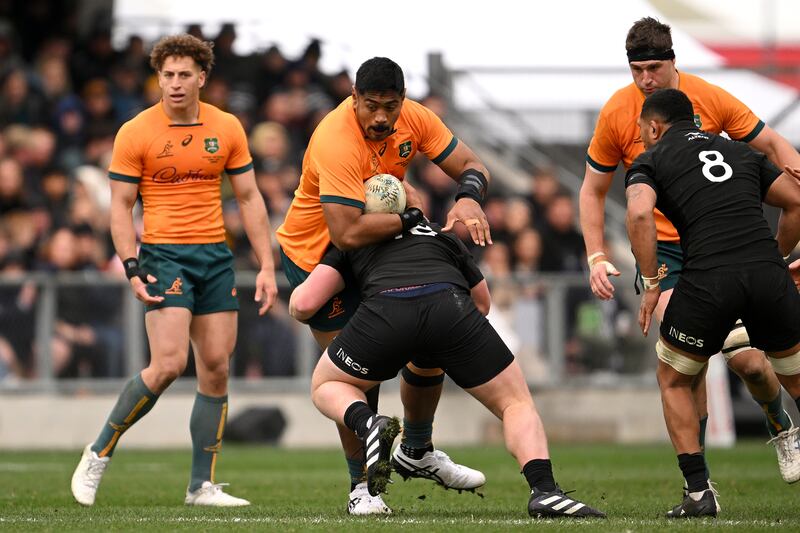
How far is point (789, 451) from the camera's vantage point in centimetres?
816

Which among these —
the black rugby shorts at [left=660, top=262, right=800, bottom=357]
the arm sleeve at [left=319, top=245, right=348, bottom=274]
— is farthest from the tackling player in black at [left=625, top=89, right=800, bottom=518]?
the arm sleeve at [left=319, top=245, right=348, bottom=274]

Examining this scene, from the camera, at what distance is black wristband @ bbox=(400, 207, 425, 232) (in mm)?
7503

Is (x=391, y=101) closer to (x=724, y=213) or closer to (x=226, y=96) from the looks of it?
(x=724, y=213)

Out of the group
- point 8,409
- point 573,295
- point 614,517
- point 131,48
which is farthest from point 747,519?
point 131,48

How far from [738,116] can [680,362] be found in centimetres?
175

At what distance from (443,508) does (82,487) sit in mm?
2155

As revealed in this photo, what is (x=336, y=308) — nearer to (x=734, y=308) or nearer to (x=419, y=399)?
(x=419, y=399)

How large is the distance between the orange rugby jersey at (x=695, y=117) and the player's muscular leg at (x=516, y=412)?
1.69 m

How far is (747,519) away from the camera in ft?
23.4

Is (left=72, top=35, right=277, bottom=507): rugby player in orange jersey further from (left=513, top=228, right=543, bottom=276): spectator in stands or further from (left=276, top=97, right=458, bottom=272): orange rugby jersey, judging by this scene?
(left=513, top=228, right=543, bottom=276): spectator in stands

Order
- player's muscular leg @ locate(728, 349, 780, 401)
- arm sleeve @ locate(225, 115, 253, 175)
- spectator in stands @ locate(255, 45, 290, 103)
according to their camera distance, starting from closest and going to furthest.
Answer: player's muscular leg @ locate(728, 349, 780, 401) < arm sleeve @ locate(225, 115, 253, 175) < spectator in stands @ locate(255, 45, 290, 103)

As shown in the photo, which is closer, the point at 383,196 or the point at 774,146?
the point at 383,196

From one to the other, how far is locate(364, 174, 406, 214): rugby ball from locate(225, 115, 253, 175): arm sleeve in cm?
146

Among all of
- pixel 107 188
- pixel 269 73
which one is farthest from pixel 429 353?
pixel 269 73
